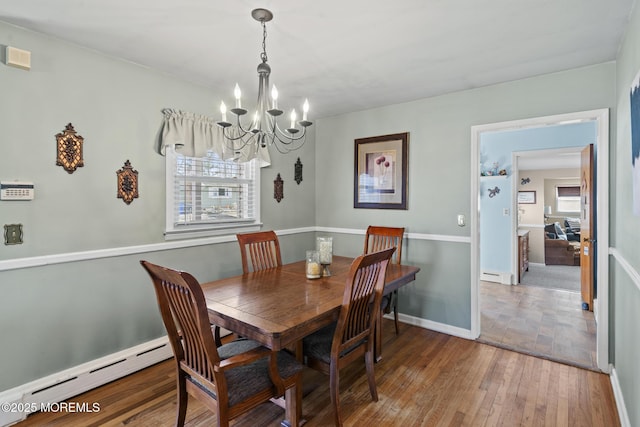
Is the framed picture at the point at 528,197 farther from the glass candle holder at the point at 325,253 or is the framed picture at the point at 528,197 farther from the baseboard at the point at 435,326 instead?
the glass candle holder at the point at 325,253

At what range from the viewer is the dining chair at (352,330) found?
6.00 ft

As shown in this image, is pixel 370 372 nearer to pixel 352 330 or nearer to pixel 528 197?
pixel 352 330

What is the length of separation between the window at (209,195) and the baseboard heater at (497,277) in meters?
4.06

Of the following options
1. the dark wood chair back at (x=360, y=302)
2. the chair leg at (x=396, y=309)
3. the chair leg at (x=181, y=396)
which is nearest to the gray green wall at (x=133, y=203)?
the chair leg at (x=396, y=309)

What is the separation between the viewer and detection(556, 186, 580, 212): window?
9.67 meters

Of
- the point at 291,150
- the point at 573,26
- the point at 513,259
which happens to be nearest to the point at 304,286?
the point at 291,150

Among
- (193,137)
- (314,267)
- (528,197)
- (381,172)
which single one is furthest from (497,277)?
(193,137)

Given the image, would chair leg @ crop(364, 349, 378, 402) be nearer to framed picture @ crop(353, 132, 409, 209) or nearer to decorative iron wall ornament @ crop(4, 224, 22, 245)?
framed picture @ crop(353, 132, 409, 209)

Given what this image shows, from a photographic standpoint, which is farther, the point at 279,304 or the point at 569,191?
the point at 569,191

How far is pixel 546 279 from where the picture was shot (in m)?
5.62

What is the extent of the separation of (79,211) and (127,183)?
384 mm

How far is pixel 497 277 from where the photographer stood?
209 inches

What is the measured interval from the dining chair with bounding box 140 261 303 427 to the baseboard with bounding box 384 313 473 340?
6.82ft

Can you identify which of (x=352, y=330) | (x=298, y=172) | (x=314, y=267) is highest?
(x=298, y=172)
